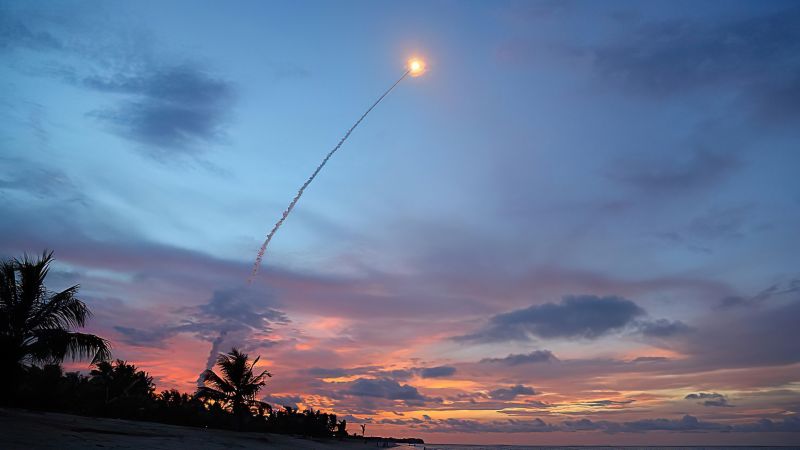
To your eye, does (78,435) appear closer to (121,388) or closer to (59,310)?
(59,310)

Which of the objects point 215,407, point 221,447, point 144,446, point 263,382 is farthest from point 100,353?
point 215,407

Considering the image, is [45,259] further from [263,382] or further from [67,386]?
[67,386]

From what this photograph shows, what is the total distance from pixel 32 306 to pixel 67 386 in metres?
33.0

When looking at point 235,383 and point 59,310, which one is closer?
point 59,310

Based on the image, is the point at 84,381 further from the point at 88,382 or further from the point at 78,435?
the point at 78,435

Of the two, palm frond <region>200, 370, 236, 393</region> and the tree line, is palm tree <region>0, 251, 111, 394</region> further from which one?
palm frond <region>200, 370, 236, 393</region>

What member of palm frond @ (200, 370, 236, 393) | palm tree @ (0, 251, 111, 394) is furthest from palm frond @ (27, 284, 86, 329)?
palm frond @ (200, 370, 236, 393)

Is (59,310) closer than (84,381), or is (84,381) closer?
(59,310)

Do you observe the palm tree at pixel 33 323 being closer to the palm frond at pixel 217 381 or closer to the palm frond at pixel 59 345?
the palm frond at pixel 59 345

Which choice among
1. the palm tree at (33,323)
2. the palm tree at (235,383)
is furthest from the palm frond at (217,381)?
the palm tree at (33,323)

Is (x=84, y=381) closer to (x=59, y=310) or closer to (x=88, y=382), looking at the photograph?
(x=88, y=382)

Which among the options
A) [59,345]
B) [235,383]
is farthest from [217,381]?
[59,345]

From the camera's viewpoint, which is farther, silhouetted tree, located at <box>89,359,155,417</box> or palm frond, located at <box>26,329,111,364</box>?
silhouetted tree, located at <box>89,359,155,417</box>

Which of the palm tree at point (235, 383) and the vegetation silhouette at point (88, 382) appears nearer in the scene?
the vegetation silhouette at point (88, 382)
